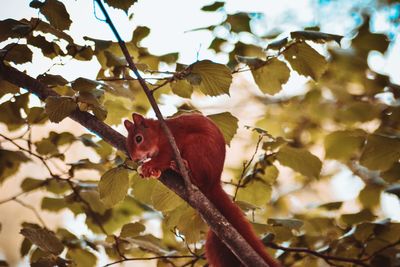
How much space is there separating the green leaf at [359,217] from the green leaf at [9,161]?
1.90m

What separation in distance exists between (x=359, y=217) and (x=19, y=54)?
1959 mm

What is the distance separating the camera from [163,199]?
228 centimetres

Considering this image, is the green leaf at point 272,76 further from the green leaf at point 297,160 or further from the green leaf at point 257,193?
the green leaf at point 257,193

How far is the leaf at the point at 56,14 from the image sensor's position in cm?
200

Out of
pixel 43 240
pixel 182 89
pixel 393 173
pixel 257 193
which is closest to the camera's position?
pixel 43 240

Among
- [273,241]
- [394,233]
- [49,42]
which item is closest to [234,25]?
[49,42]

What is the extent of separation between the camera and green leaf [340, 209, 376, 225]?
2506mm

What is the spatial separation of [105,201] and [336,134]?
1.33 m

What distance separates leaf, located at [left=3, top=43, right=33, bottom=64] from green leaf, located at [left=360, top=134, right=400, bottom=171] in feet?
5.39

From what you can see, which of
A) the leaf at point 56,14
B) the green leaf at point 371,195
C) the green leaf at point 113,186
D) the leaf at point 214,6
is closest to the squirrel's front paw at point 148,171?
the green leaf at point 113,186

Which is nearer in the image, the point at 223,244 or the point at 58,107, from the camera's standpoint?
the point at 58,107

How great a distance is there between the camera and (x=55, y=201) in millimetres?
2939

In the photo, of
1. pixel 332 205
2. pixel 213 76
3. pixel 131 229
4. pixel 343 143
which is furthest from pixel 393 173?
pixel 131 229

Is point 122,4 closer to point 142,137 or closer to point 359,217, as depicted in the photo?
point 142,137
